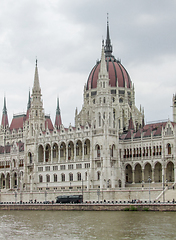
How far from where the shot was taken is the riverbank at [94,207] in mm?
73562

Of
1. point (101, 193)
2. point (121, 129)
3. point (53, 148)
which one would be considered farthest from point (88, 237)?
point (121, 129)

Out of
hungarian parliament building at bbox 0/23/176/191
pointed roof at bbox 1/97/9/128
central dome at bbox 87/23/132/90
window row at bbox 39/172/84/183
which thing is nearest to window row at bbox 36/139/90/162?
hungarian parliament building at bbox 0/23/176/191

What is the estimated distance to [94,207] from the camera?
3233 inches

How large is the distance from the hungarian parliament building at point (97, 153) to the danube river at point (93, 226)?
72.7 ft

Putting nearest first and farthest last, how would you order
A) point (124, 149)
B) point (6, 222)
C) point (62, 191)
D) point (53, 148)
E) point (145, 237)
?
1. point (145, 237)
2. point (6, 222)
3. point (62, 191)
4. point (124, 149)
5. point (53, 148)

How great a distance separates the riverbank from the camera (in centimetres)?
7356

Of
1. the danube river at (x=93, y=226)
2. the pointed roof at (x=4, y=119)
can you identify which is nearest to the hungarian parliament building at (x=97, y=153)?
the danube river at (x=93, y=226)

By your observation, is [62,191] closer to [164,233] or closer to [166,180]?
[166,180]

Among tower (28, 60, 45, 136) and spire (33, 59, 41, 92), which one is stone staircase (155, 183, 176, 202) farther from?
spire (33, 59, 41, 92)

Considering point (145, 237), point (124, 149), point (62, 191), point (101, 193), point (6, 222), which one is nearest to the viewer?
point (145, 237)

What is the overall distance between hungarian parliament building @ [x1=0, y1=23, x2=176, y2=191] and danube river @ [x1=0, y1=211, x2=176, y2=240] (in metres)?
22.2

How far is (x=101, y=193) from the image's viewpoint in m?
92.4

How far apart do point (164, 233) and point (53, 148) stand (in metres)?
64.9

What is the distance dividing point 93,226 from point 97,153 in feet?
144
